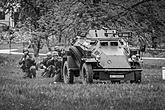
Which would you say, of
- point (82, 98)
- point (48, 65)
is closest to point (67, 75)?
point (48, 65)

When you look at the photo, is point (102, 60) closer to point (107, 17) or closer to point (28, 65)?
point (28, 65)

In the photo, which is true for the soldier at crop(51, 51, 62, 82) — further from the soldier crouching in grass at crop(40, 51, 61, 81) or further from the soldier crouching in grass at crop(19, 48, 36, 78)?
the soldier crouching in grass at crop(19, 48, 36, 78)

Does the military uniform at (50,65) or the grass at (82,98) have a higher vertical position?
the military uniform at (50,65)

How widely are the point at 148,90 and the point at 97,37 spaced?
3860mm

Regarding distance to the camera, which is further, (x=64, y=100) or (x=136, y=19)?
(x=136, y=19)

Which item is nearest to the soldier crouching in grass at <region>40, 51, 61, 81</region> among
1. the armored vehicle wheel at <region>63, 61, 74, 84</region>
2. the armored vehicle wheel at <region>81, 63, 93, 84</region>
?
the armored vehicle wheel at <region>63, 61, 74, 84</region>

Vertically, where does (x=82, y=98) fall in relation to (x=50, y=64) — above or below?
below

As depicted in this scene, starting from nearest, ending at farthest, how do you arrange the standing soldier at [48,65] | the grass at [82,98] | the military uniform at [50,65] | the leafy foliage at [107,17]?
the grass at [82,98]
the military uniform at [50,65]
the standing soldier at [48,65]
the leafy foliage at [107,17]

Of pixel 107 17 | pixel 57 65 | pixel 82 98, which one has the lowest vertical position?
pixel 82 98

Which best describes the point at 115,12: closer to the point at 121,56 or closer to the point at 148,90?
the point at 121,56

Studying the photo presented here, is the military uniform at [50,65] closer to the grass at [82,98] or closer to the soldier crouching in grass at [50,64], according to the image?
the soldier crouching in grass at [50,64]

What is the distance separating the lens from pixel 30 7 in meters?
34.5

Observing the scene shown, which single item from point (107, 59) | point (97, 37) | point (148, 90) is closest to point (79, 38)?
point (97, 37)

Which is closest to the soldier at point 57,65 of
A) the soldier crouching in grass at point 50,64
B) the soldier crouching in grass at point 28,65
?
the soldier crouching in grass at point 50,64
